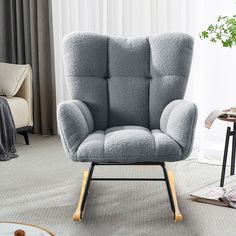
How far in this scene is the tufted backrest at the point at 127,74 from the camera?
2924 mm

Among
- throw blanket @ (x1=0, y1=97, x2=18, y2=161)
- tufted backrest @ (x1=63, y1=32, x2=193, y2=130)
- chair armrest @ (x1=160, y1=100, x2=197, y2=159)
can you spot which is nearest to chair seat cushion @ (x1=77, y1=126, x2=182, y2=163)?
chair armrest @ (x1=160, y1=100, x2=197, y2=159)

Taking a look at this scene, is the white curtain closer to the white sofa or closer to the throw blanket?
the white sofa

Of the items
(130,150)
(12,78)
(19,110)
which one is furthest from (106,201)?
(12,78)

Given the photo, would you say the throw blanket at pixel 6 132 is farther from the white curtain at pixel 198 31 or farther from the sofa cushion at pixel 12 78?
the white curtain at pixel 198 31

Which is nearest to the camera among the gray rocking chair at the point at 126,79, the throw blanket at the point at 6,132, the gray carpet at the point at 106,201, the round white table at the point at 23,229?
the round white table at the point at 23,229

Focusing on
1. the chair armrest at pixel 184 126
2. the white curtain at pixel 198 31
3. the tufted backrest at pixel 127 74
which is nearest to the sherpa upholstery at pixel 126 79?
the tufted backrest at pixel 127 74

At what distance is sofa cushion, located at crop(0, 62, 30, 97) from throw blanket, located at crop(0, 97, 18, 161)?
0.26 m

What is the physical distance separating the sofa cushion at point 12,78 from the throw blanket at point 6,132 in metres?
0.26

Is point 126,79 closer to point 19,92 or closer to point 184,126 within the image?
point 184,126

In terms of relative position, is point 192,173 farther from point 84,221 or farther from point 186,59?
point 84,221

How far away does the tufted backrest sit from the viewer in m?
2.92

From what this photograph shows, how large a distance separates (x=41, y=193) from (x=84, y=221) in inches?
21.9

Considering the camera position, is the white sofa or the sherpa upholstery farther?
the white sofa

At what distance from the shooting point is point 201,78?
397 centimetres
